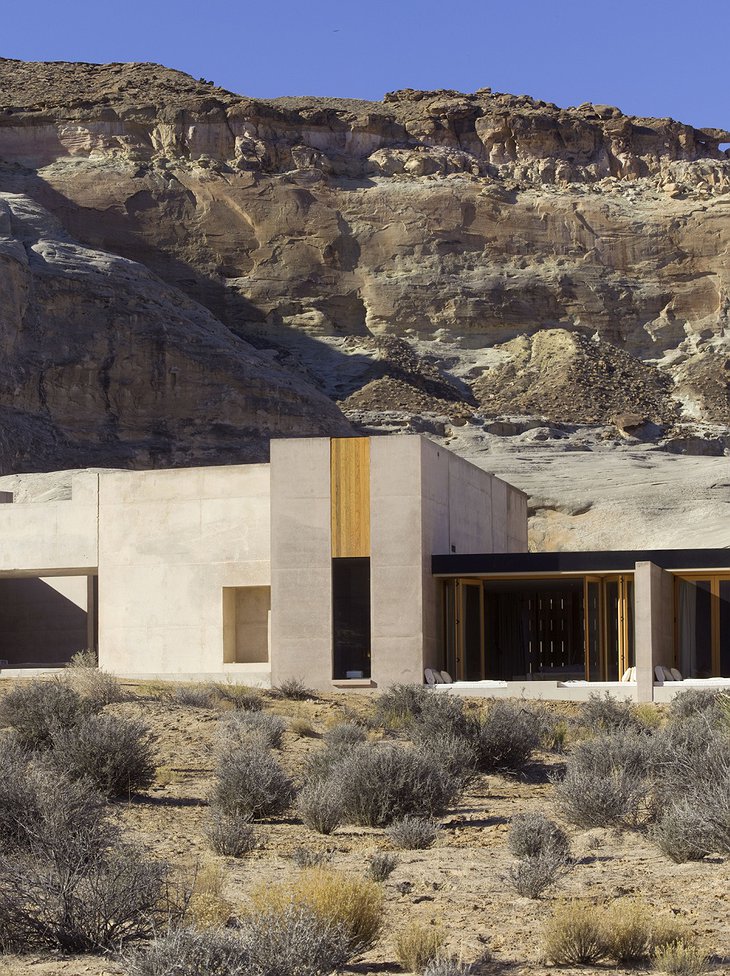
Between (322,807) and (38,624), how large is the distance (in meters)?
23.9

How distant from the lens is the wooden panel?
27688mm

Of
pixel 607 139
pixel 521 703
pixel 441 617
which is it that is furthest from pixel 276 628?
pixel 607 139

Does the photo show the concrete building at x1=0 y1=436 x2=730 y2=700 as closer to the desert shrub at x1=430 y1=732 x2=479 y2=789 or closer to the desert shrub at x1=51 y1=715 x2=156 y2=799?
Answer: the desert shrub at x1=430 y1=732 x2=479 y2=789

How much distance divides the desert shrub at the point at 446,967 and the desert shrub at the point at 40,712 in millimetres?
8675

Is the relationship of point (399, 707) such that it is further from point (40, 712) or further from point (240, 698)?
point (40, 712)

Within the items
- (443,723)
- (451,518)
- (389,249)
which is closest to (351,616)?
(451,518)

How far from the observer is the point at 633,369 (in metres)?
97.2

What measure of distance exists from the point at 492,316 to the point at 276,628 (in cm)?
7383

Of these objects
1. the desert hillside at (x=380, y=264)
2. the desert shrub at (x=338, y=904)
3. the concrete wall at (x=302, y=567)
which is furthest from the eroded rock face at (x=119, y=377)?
the desert shrub at (x=338, y=904)

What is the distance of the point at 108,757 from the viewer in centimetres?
1502

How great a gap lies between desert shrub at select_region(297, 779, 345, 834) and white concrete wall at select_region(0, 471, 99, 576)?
58.0 ft

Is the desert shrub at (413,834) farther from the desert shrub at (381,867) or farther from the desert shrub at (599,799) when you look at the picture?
the desert shrub at (599,799)

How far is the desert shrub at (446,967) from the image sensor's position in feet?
25.0

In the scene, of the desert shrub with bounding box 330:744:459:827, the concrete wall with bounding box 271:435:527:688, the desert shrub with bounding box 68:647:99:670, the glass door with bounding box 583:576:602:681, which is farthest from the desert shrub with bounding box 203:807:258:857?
the glass door with bounding box 583:576:602:681
